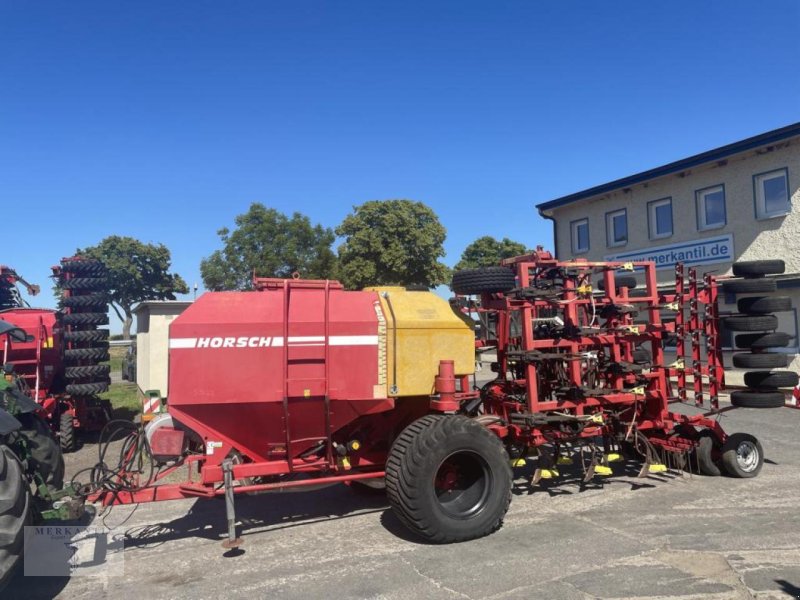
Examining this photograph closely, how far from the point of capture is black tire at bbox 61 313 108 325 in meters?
10.6

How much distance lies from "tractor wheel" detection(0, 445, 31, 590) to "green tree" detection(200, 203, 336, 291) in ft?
71.2

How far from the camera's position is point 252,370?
209 inches

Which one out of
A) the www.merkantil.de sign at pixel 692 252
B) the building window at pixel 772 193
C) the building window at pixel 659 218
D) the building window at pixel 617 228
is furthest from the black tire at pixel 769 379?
the building window at pixel 617 228

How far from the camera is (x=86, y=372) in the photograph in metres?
10.6

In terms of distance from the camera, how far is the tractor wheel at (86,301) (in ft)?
35.0

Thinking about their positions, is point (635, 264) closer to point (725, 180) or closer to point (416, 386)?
point (416, 386)

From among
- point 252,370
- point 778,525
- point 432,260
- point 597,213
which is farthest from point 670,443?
point 432,260

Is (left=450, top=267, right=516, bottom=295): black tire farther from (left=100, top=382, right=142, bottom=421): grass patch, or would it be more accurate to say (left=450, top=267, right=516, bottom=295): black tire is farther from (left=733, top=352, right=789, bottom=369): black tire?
(left=100, top=382, right=142, bottom=421): grass patch

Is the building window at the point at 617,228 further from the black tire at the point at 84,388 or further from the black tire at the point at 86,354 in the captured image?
the black tire at the point at 84,388

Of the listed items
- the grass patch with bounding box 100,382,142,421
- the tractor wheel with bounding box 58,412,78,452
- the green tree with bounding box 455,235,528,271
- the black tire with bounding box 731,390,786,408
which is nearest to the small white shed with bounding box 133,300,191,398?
the grass patch with bounding box 100,382,142,421

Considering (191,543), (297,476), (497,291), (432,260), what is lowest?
(191,543)

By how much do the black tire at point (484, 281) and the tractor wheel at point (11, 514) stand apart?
4.42 metres

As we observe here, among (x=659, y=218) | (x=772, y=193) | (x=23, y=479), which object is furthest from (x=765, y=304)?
(x=659, y=218)

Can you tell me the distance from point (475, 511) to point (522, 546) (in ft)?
1.71
